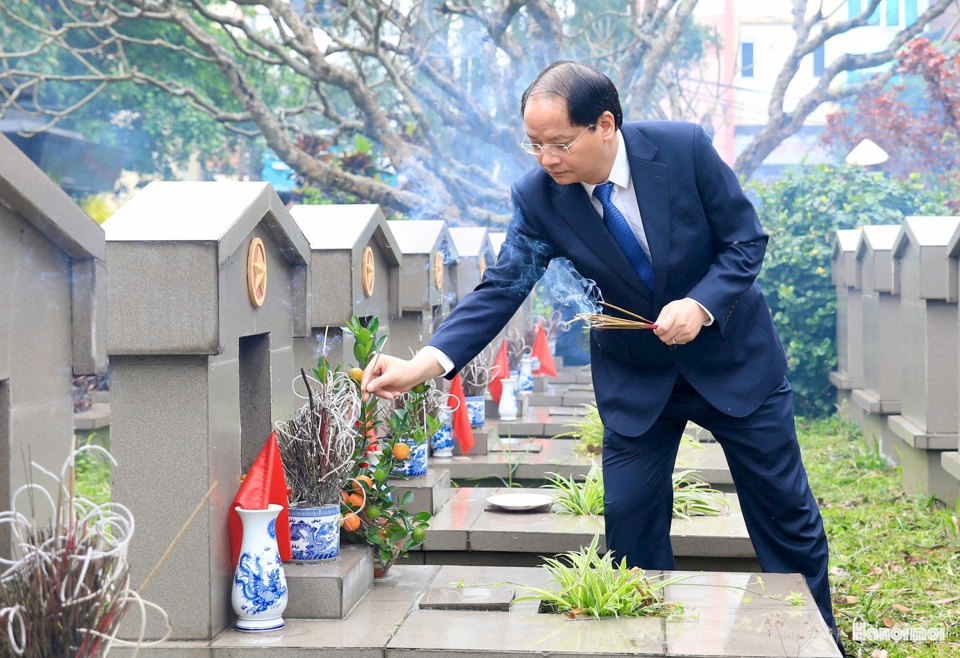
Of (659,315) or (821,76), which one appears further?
(821,76)

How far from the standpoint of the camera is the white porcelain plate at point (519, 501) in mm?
5801

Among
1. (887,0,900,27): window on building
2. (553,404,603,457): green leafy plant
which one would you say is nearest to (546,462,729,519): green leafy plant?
(553,404,603,457): green leafy plant

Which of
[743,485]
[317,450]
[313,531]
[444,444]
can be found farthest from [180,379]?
[444,444]

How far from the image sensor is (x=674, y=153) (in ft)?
13.3

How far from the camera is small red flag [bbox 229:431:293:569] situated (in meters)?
3.93

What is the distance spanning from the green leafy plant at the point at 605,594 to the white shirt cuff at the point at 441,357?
0.75 metres

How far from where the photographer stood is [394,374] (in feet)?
12.5

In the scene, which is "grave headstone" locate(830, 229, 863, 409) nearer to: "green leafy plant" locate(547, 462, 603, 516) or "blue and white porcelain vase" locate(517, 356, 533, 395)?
"blue and white porcelain vase" locate(517, 356, 533, 395)

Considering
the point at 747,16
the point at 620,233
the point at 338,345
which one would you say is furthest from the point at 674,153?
the point at 747,16

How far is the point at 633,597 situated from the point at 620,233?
1.18 m

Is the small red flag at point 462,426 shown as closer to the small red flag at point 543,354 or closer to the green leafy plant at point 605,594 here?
the green leafy plant at point 605,594

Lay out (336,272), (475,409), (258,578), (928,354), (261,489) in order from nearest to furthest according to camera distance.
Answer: (258,578)
(261,489)
(336,272)
(928,354)
(475,409)

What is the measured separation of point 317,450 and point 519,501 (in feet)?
6.06

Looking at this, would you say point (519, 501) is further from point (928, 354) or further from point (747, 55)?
point (747, 55)
